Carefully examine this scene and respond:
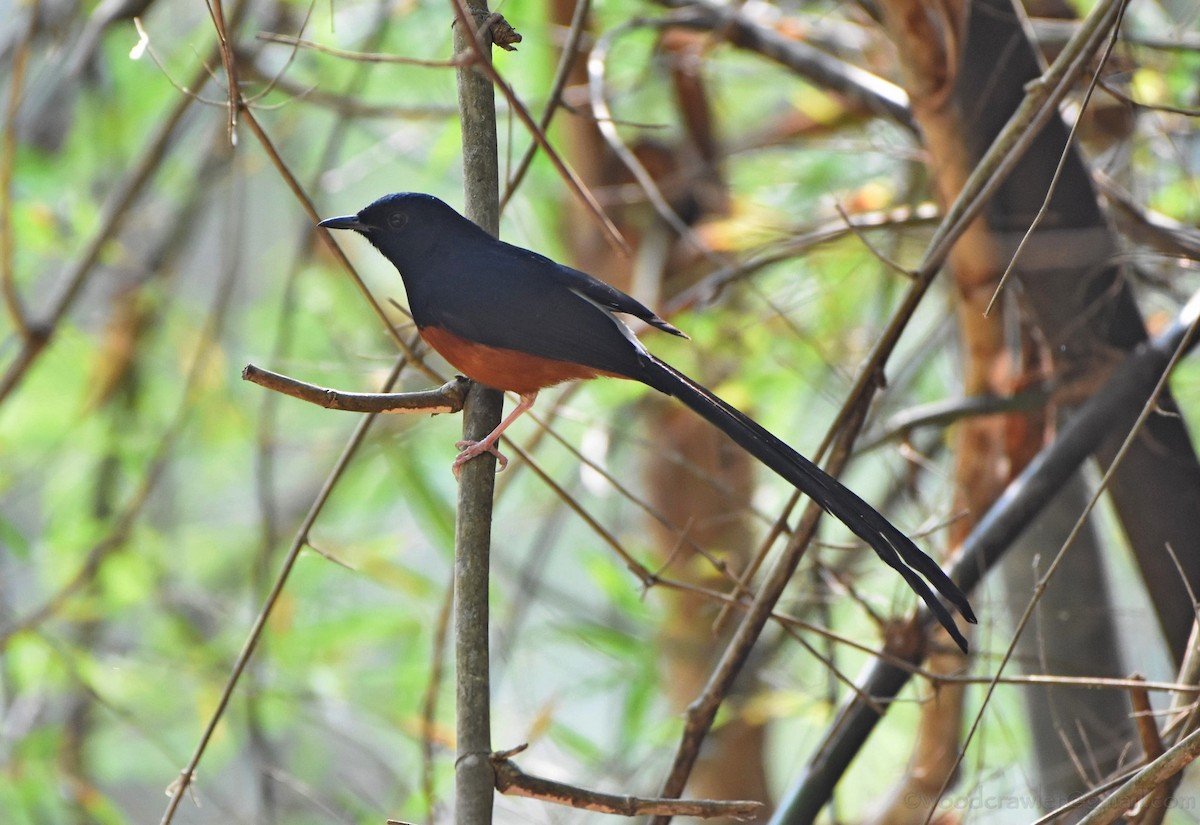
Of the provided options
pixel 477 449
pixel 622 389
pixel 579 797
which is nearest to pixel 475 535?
pixel 477 449

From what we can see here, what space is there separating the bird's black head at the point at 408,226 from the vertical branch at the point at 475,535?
0.20 metres

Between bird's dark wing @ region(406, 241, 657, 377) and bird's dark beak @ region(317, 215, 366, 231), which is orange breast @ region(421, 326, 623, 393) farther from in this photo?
bird's dark beak @ region(317, 215, 366, 231)

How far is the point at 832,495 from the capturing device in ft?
6.04

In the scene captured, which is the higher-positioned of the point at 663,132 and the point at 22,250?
the point at 663,132

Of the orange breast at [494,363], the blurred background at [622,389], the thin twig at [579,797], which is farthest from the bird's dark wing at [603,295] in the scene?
the thin twig at [579,797]

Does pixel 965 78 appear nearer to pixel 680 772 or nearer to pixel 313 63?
pixel 680 772

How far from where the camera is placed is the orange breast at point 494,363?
2.04m

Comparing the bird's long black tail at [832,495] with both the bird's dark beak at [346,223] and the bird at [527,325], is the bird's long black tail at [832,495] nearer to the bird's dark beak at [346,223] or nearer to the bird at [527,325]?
the bird at [527,325]

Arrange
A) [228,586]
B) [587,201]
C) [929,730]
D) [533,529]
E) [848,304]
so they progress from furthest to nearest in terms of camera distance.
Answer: [533,529], [228,586], [848,304], [929,730], [587,201]

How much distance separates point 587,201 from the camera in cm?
194

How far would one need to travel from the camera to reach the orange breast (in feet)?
6.71

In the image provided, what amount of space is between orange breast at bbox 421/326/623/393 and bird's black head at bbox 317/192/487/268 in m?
0.19

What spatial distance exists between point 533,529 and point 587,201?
3751mm

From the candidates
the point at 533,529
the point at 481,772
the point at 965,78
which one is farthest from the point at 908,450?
the point at 533,529
